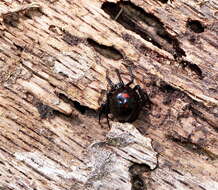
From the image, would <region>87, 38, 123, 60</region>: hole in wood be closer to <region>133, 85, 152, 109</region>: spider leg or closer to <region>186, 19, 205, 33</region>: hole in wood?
<region>133, 85, 152, 109</region>: spider leg

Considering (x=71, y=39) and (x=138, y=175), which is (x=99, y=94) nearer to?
(x=71, y=39)

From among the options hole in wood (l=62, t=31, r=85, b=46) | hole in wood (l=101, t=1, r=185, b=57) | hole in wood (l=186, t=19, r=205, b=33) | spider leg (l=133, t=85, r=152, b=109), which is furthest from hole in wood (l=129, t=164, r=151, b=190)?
hole in wood (l=186, t=19, r=205, b=33)

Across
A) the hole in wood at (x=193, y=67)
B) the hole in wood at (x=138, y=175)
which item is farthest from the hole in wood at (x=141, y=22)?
the hole in wood at (x=138, y=175)

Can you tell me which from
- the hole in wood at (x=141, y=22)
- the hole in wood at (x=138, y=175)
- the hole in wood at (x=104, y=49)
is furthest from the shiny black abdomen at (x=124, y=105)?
the hole in wood at (x=141, y=22)

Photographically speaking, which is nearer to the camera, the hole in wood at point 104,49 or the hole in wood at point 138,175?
the hole in wood at point 138,175

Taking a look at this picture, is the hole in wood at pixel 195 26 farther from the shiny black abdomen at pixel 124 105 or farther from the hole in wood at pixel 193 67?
the shiny black abdomen at pixel 124 105

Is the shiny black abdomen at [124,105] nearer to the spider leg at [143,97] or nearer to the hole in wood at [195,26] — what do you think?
the spider leg at [143,97]

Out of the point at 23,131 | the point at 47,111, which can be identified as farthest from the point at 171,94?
the point at 23,131

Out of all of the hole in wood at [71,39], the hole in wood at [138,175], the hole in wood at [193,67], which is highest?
the hole in wood at [193,67]

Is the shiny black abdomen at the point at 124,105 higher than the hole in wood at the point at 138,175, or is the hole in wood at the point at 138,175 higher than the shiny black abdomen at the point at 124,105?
the shiny black abdomen at the point at 124,105
